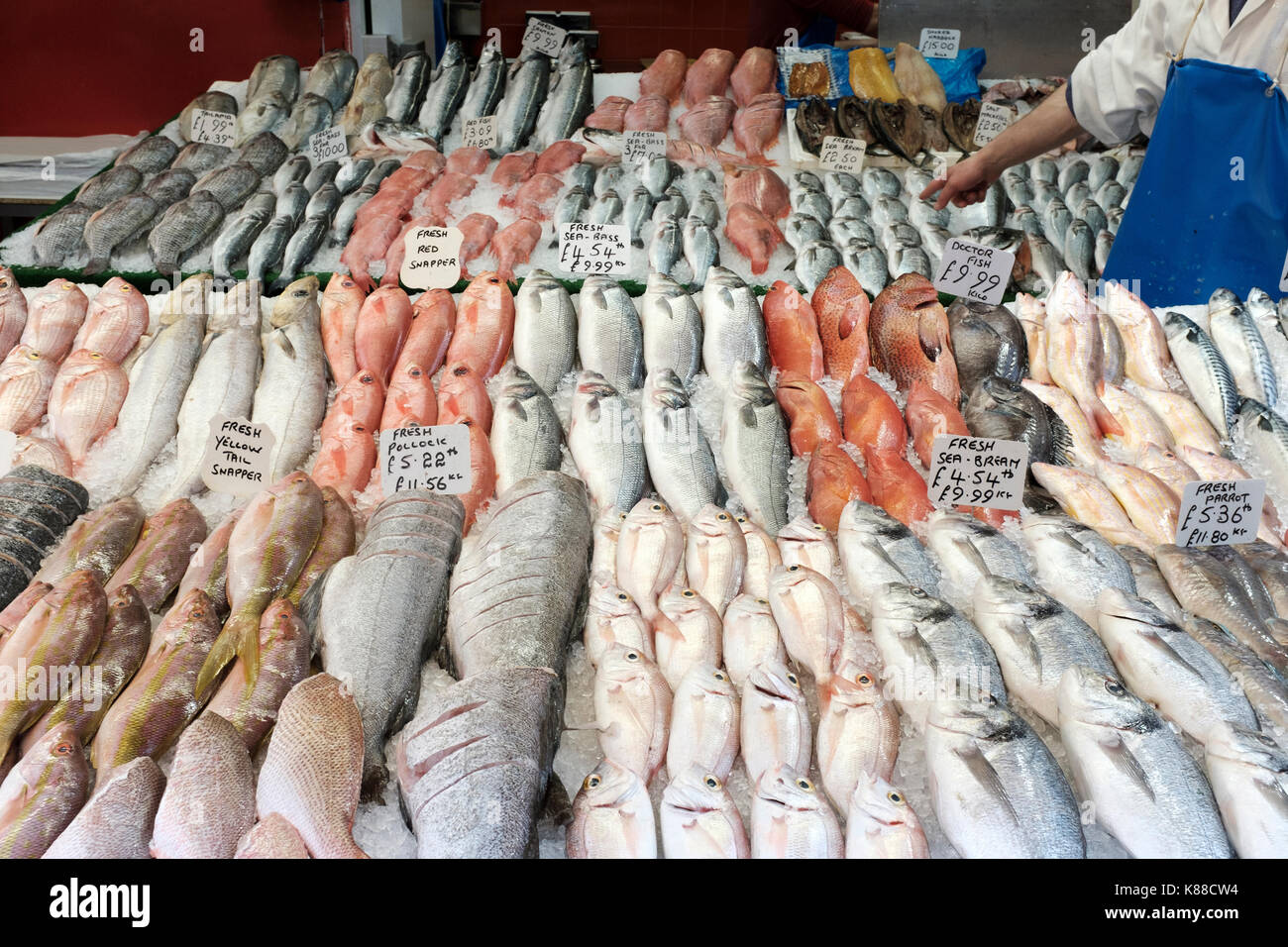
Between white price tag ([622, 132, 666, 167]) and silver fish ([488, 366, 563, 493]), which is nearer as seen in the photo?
silver fish ([488, 366, 563, 493])

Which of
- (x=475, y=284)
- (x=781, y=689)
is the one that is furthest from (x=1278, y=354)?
(x=475, y=284)

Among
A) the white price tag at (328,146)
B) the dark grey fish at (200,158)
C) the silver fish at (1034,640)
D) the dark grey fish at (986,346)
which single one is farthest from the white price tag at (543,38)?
the silver fish at (1034,640)

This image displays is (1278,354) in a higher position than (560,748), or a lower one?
higher

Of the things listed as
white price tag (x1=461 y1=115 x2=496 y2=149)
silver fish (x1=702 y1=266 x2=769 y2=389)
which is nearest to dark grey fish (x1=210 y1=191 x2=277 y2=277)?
white price tag (x1=461 y1=115 x2=496 y2=149)

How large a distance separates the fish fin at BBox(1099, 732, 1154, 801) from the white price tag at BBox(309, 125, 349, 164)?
4507mm

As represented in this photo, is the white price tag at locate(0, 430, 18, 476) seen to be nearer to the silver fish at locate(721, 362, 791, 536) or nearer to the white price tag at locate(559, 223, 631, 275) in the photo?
the white price tag at locate(559, 223, 631, 275)

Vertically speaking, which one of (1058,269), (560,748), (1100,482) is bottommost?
(560,748)

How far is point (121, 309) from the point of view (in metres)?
3.27

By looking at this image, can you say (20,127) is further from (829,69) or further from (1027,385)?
(1027,385)

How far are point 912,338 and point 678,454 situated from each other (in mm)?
1000

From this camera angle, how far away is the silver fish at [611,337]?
318cm

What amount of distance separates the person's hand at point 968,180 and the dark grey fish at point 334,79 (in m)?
3.47

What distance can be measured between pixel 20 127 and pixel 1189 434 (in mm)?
7648

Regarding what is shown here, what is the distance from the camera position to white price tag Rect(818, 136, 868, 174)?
198 inches
